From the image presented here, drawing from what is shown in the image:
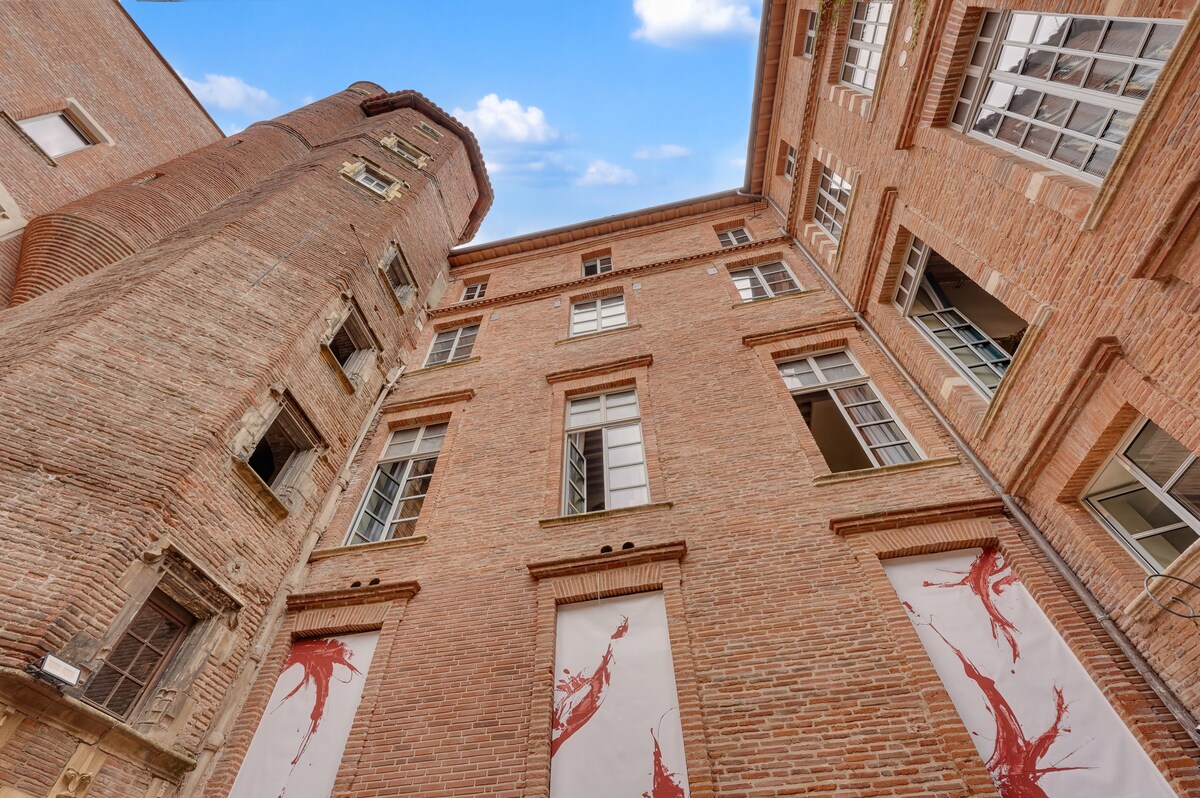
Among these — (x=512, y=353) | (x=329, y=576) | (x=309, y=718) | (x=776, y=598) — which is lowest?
(x=309, y=718)

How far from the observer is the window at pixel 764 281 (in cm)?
1137

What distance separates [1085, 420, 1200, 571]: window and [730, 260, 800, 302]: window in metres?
6.51

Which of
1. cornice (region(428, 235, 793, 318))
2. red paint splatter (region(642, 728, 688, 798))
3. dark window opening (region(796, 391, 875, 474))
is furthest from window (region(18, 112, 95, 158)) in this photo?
red paint splatter (region(642, 728, 688, 798))

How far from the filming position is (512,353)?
11.0 meters

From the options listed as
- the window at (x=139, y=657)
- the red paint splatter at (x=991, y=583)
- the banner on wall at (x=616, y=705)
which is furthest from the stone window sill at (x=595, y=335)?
the window at (x=139, y=657)

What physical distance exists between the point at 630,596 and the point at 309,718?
345 cm

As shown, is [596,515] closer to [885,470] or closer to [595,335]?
[885,470]

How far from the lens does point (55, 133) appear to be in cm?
1271

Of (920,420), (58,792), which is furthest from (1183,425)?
(58,792)

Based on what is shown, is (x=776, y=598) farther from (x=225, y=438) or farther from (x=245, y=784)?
(x=225, y=438)

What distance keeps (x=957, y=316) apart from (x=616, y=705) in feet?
22.4

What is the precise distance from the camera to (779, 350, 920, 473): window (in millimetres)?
7332

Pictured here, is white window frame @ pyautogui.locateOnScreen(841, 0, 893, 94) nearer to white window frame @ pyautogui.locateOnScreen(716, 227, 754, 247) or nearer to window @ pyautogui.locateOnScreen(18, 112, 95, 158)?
white window frame @ pyautogui.locateOnScreen(716, 227, 754, 247)

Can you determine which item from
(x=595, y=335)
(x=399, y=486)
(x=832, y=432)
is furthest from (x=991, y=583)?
(x=399, y=486)
